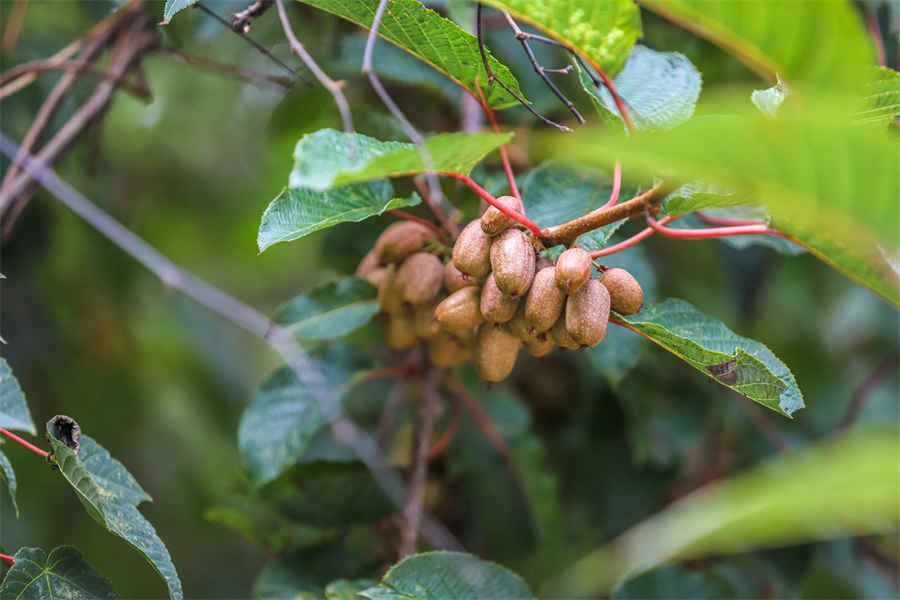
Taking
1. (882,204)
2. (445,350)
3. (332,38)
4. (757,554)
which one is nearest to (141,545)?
(445,350)

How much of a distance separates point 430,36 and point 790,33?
1.62 ft

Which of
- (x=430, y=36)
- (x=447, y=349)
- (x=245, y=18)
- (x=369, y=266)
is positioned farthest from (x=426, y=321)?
(x=245, y=18)

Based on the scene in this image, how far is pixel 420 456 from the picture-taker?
1.50 meters

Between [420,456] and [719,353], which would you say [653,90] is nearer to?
[719,353]

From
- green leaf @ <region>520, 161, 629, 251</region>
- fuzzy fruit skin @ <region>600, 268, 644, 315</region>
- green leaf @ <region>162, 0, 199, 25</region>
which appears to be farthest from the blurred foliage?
green leaf @ <region>162, 0, 199, 25</region>

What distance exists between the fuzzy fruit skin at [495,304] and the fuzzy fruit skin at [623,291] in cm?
12

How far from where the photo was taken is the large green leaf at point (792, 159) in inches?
19.4

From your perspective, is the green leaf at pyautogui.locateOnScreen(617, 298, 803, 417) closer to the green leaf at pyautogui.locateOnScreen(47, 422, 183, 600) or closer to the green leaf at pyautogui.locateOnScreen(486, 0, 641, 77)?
the green leaf at pyautogui.locateOnScreen(486, 0, 641, 77)

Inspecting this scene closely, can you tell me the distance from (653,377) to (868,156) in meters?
1.43

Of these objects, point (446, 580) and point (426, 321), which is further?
point (426, 321)

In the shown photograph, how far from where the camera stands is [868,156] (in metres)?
0.53

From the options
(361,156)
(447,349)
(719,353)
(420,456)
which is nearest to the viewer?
(361,156)

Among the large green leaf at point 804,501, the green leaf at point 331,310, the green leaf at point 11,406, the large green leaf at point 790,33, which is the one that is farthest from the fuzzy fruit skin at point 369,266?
the large green leaf at point 804,501

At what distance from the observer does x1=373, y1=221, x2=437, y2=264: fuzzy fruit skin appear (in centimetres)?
124
